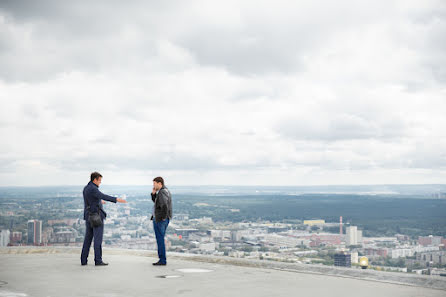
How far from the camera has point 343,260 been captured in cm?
995

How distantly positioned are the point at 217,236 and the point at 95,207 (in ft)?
41.4

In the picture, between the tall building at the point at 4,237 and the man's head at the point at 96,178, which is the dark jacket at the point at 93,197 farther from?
the tall building at the point at 4,237

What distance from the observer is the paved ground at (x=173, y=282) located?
720 centimetres

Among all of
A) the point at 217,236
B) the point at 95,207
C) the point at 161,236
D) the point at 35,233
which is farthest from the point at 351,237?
the point at 95,207

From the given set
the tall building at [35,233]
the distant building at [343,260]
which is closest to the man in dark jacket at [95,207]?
the distant building at [343,260]

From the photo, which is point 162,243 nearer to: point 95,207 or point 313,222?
point 95,207

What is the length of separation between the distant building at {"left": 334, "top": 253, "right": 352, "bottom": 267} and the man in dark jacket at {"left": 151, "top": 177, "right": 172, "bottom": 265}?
11.7 feet

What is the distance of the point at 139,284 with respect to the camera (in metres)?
7.94

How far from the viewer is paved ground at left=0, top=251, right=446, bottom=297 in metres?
7.20

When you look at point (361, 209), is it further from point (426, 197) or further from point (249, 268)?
point (249, 268)

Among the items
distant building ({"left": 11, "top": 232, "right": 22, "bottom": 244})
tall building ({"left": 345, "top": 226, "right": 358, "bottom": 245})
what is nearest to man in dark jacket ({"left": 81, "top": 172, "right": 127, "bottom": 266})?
distant building ({"left": 11, "top": 232, "right": 22, "bottom": 244})

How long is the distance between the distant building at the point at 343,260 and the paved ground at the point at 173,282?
1.12m

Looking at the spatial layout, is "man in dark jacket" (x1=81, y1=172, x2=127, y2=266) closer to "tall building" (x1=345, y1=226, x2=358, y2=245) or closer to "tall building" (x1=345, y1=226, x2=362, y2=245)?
"tall building" (x1=345, y1=226, x2=358, y2=245)

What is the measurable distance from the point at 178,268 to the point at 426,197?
61.7 m
